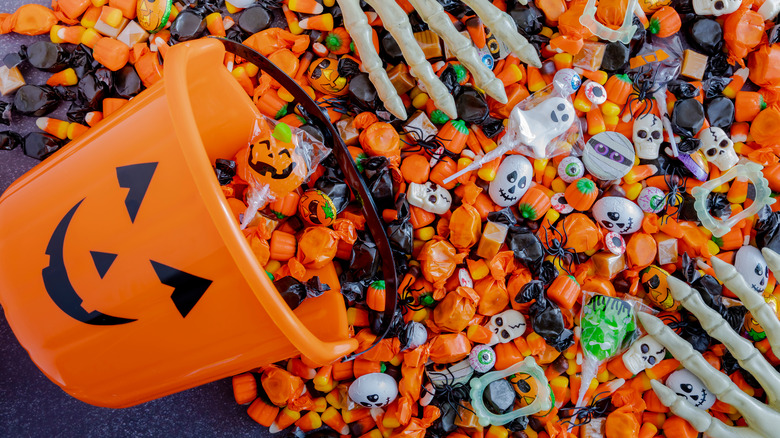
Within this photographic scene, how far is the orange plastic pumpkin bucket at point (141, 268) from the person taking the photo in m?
0.98

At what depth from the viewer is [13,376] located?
1662 mm

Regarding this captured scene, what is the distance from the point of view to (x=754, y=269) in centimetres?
164

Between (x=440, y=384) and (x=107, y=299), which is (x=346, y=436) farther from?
(x=107, y=299)

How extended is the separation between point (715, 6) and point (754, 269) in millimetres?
821

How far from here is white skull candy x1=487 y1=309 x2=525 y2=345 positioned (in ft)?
5.40

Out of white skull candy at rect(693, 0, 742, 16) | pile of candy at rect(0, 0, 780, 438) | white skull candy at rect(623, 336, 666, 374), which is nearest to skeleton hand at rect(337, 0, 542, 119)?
pile of candy at rect(0, 0, 780, 438)

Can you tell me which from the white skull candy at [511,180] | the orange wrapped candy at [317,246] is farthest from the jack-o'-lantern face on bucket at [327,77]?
the white skull candy at [511,180]

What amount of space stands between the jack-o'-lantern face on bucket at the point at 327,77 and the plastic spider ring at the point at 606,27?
0.74 m

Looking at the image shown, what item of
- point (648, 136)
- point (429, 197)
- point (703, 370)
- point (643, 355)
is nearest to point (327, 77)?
point (429, 197)

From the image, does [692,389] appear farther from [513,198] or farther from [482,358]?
[513,198]

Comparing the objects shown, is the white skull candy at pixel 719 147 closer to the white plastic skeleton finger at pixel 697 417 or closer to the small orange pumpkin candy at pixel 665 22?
the small orange pumpkin candy at pixel 665 22

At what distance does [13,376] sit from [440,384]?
131cm

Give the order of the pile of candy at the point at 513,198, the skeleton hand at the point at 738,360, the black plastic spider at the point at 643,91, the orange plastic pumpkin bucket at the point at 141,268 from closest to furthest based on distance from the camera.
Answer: the orange plastic pumpkin bucket at the point at 141,268, the skeleton hand at the point at 738,360, the pile of candy at the point at 513,198, the black plastic spider at the point at 643,91

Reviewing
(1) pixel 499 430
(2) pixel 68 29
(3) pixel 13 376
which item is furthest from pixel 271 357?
(2) pixel 68 29
